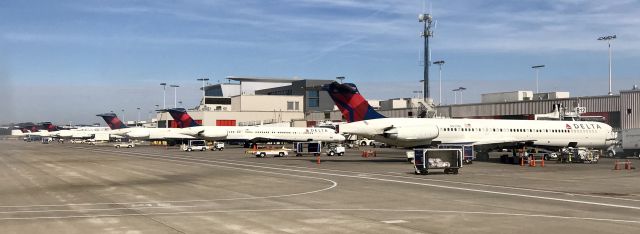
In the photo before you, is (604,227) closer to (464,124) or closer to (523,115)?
(464,124)

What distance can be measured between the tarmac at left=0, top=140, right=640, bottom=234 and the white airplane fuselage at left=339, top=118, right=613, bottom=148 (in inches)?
553

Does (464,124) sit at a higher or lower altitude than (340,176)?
higher

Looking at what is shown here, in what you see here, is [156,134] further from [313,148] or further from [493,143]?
Answer: [493,143]

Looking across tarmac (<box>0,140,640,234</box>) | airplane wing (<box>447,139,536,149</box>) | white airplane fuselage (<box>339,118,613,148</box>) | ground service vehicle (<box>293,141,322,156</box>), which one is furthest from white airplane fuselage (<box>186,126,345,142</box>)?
tarmac (<box>0,140,640,234</box>)

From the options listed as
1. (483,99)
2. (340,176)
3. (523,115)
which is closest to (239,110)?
(483,99)

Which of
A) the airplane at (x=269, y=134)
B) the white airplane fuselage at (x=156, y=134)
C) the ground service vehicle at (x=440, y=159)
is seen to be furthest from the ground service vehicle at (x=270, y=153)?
the white airplane fuselage at (x=156, y=134)

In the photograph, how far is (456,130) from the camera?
171 ft

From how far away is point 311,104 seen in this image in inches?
6668

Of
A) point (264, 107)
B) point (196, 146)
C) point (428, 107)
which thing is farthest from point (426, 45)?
point (264, 107)

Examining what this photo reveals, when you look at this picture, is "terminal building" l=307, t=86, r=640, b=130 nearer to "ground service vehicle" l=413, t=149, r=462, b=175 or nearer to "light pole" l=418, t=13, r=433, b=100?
"light pole" l=418, t=13, r=433, b=100

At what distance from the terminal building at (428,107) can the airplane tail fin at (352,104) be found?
111 ft

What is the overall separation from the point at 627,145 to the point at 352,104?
3072cm

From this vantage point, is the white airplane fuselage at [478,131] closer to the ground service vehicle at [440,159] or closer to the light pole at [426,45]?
the ground service vehicle at [440,159]

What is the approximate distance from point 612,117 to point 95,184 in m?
64.9
